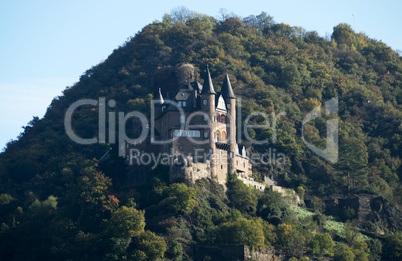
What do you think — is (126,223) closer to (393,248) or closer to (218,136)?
(218,136)

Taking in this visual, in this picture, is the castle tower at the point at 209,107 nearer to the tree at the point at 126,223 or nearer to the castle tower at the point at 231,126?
the castle tower at the point at 231,126

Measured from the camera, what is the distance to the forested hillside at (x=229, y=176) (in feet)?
267

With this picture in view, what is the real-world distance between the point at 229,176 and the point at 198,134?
6.53 meters

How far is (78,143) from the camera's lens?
342 feet

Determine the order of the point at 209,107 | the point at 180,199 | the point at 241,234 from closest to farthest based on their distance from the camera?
1. the point at 241,234
2. the point at 180,199
3. the point at 209,107

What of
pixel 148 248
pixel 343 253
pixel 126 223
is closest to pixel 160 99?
pixel 126 223

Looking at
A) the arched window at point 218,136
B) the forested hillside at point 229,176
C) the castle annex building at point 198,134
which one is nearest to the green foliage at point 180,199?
the forested hillside at point 229,176

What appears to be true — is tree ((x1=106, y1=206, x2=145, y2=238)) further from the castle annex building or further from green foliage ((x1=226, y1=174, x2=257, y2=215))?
green foliage ((x1=226, y1=174, x2=257, y2=215))

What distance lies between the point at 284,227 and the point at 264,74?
46868 mm

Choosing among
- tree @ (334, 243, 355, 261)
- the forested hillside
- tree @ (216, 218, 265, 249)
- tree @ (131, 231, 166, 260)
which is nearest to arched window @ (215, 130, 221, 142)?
the forested hillside

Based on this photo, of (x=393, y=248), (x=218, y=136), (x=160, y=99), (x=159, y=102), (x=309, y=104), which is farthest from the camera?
(x=309, y=104)

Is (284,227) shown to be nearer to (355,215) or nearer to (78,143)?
(355,215)

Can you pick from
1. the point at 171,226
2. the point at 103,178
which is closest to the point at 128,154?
the point at 103,178

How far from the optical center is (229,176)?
91000 mm
